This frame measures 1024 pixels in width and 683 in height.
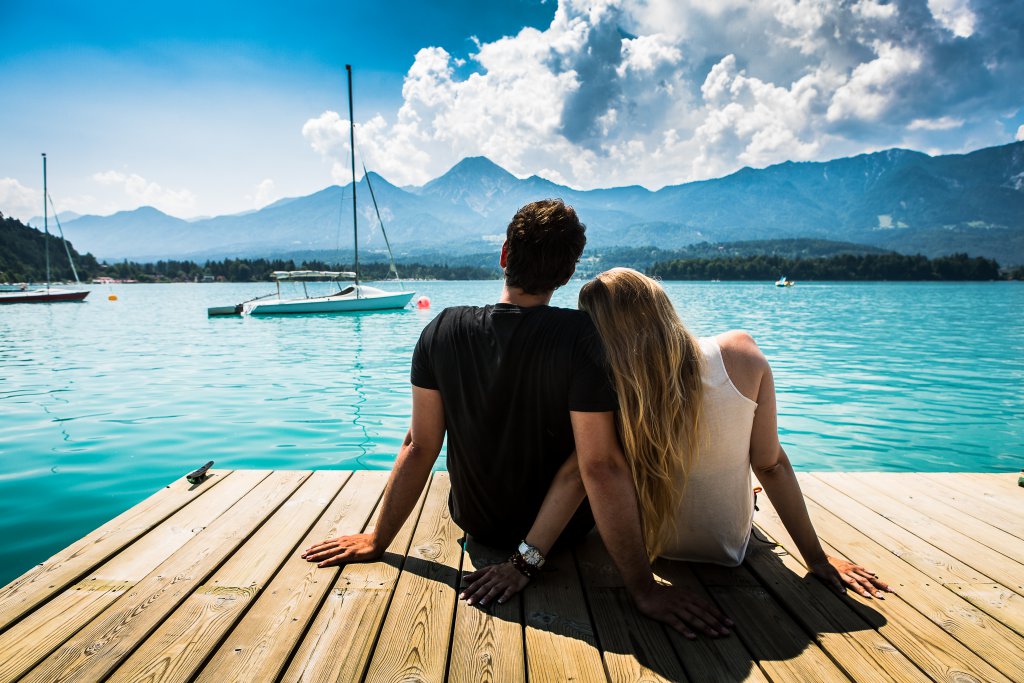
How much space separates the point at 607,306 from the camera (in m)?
2.16

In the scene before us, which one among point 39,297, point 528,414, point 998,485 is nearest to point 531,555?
point 528,414

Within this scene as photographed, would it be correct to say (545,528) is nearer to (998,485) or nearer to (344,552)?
(344,552)

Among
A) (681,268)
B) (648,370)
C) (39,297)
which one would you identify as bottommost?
(39,297)

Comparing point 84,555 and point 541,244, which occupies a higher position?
point 541,244

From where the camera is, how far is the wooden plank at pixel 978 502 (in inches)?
124

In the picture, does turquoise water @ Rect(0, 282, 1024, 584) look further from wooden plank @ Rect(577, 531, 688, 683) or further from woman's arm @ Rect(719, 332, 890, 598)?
woman's arm @ Rect(719, 332, 890, 598)

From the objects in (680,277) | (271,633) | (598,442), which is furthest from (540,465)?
(680,277)

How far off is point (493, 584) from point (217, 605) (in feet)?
3.65


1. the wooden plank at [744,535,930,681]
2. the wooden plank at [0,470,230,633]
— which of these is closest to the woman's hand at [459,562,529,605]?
the wooden plank at [744,535,930,681]

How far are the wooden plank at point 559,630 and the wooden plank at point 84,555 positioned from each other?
1973 mm

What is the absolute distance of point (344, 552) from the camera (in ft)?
8.61

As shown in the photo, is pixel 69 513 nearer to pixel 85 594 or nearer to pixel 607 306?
pixel 85 594

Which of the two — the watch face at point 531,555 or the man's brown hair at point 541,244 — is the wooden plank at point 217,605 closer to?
the watch face at point 531,555

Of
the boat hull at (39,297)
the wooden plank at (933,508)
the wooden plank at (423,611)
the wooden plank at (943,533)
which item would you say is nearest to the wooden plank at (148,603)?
the wooden plank at (423,611)
